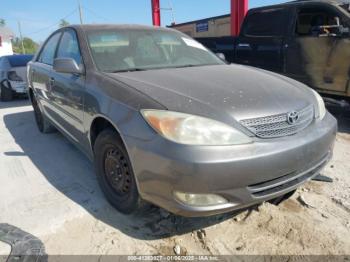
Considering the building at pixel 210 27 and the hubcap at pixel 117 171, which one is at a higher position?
the building at pixel 210 27

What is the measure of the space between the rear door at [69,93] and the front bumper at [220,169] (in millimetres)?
1039

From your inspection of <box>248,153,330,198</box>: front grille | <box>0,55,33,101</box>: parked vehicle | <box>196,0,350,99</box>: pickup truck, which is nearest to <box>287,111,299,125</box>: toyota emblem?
<box>248,153,330,198</box>: front grille

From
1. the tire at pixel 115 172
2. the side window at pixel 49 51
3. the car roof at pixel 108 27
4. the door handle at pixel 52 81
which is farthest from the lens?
the side window at pixel 49 51

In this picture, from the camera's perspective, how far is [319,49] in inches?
201

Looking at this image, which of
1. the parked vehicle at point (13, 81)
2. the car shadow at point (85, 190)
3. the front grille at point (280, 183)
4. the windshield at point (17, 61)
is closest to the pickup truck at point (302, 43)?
the front grille at point (280, 183)

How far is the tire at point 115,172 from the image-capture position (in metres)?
2.61

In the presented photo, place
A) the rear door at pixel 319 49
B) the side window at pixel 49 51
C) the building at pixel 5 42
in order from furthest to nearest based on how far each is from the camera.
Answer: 1. the building at pixel 5 42
2. the rear door at pixel 319 49
3. the side window at pixel 49 51

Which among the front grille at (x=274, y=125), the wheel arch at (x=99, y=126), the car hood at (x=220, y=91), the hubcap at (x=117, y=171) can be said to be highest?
the car hood at (x=220, y=91)

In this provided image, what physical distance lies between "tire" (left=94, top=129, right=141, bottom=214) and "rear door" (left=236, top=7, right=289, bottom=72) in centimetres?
385

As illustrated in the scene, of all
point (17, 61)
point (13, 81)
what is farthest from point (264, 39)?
point (17, 61)

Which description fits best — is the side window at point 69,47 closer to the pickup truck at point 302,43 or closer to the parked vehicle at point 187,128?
the parked vehicle at point 187,128

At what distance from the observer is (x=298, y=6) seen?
5590mm

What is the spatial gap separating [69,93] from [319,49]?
145 inches

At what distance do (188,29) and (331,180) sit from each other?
29.6ft
